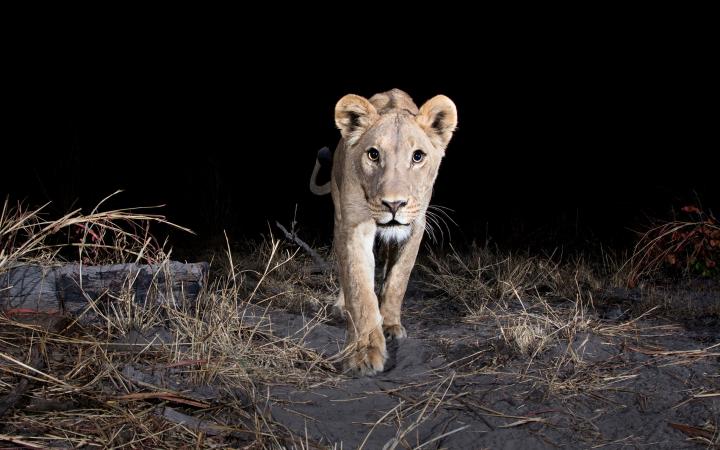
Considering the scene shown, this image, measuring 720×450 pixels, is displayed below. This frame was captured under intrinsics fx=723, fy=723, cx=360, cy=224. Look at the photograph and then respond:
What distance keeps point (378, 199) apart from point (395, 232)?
1.25 ft

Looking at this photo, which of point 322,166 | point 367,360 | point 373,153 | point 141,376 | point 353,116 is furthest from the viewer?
point 322,166

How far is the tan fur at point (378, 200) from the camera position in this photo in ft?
11.4

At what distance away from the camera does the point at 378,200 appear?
3.53 m

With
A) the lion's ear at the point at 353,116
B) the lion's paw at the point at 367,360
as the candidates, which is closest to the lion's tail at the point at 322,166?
the lion's ear at the point at 353,116

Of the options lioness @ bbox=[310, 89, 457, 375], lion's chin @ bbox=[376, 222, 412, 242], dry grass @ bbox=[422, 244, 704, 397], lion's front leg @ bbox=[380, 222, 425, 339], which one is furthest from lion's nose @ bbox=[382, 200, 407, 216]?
dry grass @ bbox=[422, 244, 704, 397]

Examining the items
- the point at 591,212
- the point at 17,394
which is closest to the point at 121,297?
the point at 17,394

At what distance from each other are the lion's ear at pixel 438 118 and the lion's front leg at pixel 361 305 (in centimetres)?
64

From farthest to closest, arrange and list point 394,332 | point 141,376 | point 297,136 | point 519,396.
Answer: point 297,136 → point 394,332 → point 519,396 → point 141,376

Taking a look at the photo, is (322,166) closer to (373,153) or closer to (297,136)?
(373,153)

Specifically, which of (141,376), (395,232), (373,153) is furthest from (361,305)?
(141,376)

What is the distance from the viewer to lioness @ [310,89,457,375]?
3480 millimetres

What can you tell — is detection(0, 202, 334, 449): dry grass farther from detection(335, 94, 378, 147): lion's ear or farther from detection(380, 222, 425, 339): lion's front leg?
detection(335, 94, 378, 147): lion's ear

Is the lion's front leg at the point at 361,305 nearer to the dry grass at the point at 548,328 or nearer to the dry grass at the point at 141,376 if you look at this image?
the dry grass at the point at 141,376

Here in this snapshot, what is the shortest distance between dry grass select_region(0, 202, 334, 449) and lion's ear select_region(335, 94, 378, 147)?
1.17 meters
